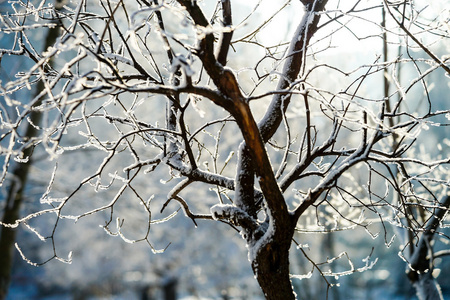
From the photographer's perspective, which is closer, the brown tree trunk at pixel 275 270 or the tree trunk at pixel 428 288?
the brown tree trunk at pixel 275 270

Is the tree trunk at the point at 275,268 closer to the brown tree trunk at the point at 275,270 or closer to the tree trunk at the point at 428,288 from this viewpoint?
the brown tree trunk at the point at 275,270

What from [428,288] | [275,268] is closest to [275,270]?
[275,268]

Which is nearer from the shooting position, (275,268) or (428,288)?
(275,268)

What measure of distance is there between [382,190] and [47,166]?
13054 mm

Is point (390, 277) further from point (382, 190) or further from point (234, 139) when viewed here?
point (234, 139)

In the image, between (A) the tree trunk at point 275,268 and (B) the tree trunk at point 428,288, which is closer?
(A) the tree trunk at point 275,268

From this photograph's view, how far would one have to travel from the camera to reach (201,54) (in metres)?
1.78

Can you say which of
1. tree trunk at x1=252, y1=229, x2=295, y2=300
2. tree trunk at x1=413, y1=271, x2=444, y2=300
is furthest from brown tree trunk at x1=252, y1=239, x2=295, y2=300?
tree trunk at x1=413, y1=271, x2=444, y2=300

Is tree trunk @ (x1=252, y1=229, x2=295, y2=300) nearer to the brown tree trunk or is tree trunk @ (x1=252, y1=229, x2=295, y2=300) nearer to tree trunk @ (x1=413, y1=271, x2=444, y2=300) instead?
the brown tree trunk

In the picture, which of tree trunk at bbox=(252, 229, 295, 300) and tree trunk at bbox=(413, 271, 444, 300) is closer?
tree trunk at bbox=(252, 229, 295, 300)

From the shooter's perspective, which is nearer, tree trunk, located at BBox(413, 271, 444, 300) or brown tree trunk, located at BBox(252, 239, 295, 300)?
brown tree trunk, located at BBox(252, 239, 295, 300)

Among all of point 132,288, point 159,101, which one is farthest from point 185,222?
point 132,288

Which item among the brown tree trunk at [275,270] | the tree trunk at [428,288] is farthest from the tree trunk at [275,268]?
the tree trunk at [428,288]

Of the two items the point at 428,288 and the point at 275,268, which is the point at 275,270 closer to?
the point at 275,268
